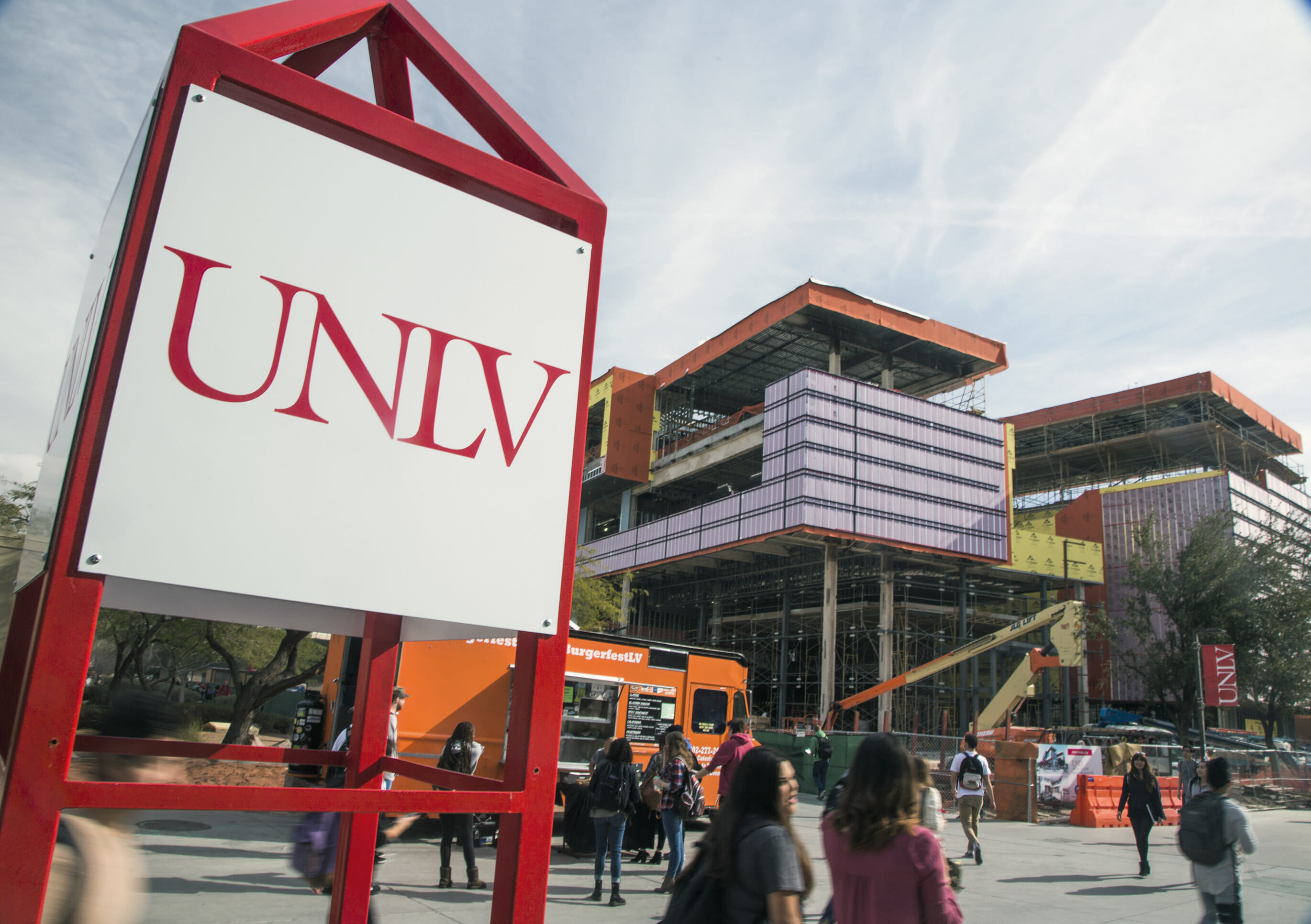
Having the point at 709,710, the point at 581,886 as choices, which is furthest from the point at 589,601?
the point at 581,886

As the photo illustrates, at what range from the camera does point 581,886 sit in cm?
945

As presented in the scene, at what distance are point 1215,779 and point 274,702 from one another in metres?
54.3

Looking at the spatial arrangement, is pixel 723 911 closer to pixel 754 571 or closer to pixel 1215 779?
pixel 1215 779

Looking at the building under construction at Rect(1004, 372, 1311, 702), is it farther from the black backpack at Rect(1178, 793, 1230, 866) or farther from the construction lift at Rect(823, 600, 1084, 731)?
the black backpack at Rect(1178, 793, 1230, 866)

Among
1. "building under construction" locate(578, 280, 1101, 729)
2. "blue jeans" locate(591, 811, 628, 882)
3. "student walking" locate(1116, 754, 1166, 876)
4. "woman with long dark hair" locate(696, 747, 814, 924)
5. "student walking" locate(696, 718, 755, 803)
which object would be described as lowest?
"blue jeans" locate(591, 811, 628, 882)

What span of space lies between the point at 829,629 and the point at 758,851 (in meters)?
37.4

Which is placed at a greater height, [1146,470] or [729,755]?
[1146,470]

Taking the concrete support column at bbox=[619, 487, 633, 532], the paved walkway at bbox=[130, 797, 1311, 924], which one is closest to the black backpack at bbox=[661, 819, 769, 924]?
the paved walkway at bbox=[130, 797, 1311, 924]

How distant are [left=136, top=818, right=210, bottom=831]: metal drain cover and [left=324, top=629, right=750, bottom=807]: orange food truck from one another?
6.59ft

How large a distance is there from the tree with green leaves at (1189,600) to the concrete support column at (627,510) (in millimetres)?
28486

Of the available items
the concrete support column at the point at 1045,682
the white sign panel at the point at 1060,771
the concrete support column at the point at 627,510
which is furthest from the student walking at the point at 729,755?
the concrete support column at the point at 627,510

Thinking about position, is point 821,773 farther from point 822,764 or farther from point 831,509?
point 831,509

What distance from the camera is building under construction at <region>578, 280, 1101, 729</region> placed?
130 feet

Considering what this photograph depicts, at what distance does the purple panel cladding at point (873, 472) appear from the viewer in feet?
127
